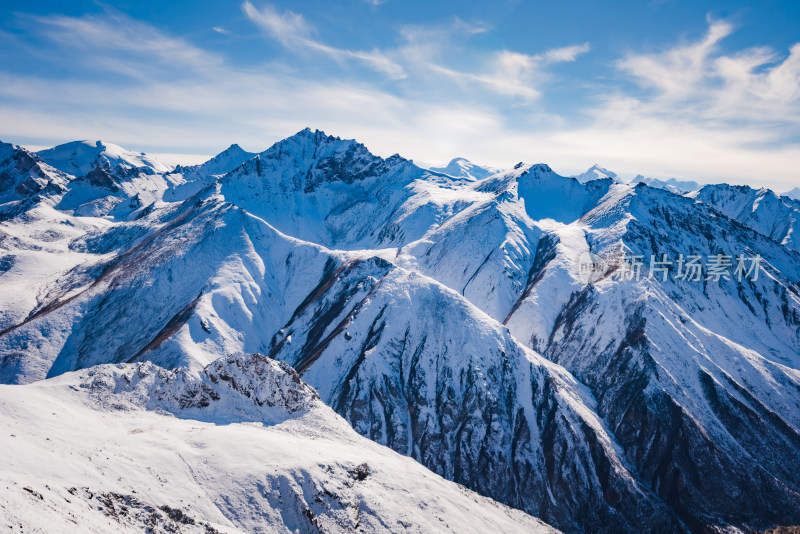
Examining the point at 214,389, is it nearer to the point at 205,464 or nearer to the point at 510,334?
the point at 205,464

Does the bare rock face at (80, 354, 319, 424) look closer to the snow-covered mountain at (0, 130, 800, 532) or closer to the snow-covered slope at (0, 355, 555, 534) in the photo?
the snow-covered slope at (0, 355, 555, 534)

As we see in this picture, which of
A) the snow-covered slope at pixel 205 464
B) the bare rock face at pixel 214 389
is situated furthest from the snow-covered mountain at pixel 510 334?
the bare rock face at pixel 214 389

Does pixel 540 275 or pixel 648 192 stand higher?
pixel 648 192

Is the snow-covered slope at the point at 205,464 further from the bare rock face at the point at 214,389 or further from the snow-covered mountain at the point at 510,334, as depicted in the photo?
the snow-covered mountain at the point at 510,334

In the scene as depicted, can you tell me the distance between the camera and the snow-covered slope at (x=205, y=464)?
32.4 metres

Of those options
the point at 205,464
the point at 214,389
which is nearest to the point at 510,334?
the point at 214,389

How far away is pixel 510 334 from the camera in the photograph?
8969 centimetres

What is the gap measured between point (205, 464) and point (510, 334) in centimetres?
6442

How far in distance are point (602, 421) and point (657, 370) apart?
14507 millimetres

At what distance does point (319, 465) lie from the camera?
43969 mm

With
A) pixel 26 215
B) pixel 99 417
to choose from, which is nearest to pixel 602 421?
pixel 99 417

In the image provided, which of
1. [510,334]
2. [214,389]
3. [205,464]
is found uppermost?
[510,334]

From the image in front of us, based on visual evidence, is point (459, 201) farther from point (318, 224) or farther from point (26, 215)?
point (26, 215)

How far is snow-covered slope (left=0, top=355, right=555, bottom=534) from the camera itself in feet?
106
